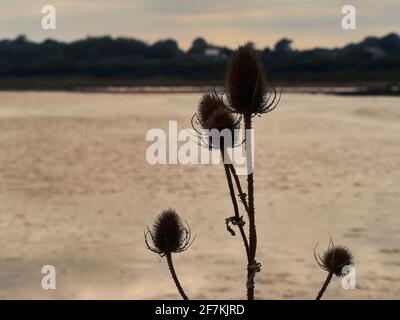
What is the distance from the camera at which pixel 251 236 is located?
2797 mm

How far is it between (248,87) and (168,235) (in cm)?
93

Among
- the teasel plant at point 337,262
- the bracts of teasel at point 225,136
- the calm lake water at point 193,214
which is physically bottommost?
the teasel plant at point 337,262

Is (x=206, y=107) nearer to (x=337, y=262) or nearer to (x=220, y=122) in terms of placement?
(x=220, y=122)

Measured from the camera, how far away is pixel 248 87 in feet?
9.89

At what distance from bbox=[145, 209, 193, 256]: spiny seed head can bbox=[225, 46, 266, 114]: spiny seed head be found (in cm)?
77

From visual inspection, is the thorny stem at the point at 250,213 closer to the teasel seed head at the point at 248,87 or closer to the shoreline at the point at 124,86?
the teasel seed head at the point at 248,87

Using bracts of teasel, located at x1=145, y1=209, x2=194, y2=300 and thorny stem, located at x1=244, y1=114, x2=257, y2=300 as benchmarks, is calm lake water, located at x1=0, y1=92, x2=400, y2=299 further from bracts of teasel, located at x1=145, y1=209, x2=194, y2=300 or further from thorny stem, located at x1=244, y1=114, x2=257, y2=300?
thorny stem, located at x1=244, y1=114, x2=257, y2=300

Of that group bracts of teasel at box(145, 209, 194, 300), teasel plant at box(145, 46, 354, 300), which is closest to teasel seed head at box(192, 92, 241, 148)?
teasel plant at box(145, 46, 354, 300)

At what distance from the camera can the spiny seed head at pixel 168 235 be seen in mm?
3543

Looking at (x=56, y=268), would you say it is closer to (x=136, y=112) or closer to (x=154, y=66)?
(x=136, y=112)

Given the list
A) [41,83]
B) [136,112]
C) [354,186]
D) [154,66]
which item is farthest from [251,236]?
[41,83]

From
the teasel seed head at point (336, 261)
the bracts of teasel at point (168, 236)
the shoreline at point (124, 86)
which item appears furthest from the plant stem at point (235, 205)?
the shoreline at point (124, 86)

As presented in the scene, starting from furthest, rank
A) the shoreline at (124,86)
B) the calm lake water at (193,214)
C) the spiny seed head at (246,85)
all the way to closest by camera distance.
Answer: the shoreline at (124,86), the calm lake water at (193,214), the spiny seed head at (246,85)
